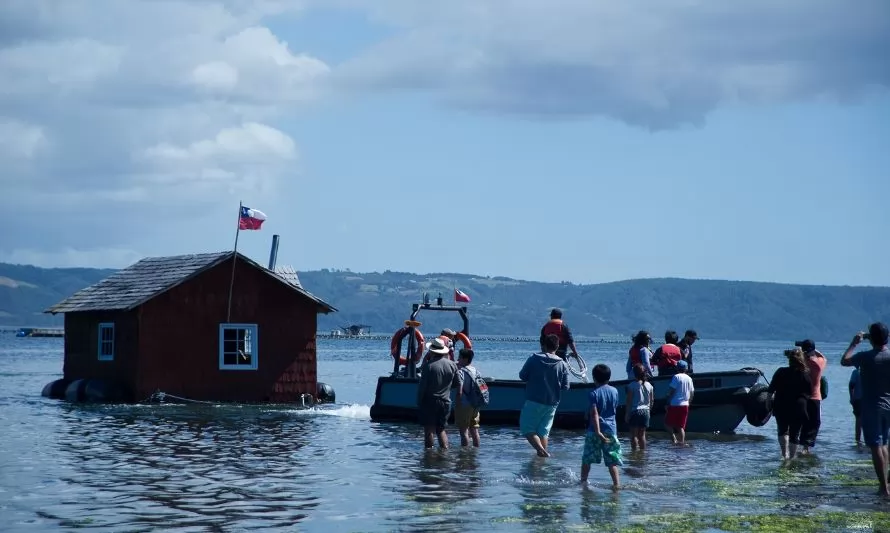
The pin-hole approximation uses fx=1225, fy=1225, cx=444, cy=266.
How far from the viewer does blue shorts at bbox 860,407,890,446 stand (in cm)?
1431

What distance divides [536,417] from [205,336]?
55.1ft

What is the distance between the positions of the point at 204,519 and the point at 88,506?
5.77ft

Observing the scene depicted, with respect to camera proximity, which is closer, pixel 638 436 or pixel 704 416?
pixel 638 436

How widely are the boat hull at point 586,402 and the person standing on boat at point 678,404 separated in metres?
2.61

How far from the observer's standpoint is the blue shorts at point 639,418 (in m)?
20.4

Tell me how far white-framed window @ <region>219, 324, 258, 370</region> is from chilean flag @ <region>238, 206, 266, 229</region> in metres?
2.83

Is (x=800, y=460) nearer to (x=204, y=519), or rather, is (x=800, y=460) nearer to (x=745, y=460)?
(x=745, y=460)

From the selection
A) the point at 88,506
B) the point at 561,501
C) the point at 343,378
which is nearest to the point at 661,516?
the point at 561,501

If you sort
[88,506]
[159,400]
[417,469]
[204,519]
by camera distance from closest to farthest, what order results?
[204,519] → [88,506] → [417,469] → [159,400]

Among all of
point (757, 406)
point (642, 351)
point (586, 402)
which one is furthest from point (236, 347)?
point (757, 406)

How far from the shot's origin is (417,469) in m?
18.1

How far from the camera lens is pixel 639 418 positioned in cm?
2053

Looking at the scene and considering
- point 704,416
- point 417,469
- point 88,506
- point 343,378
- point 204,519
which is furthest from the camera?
point 343,378

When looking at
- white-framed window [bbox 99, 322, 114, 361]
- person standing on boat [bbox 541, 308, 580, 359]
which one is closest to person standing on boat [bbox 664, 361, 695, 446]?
person standing on boat [bbox 541, 308, 580, 359]
